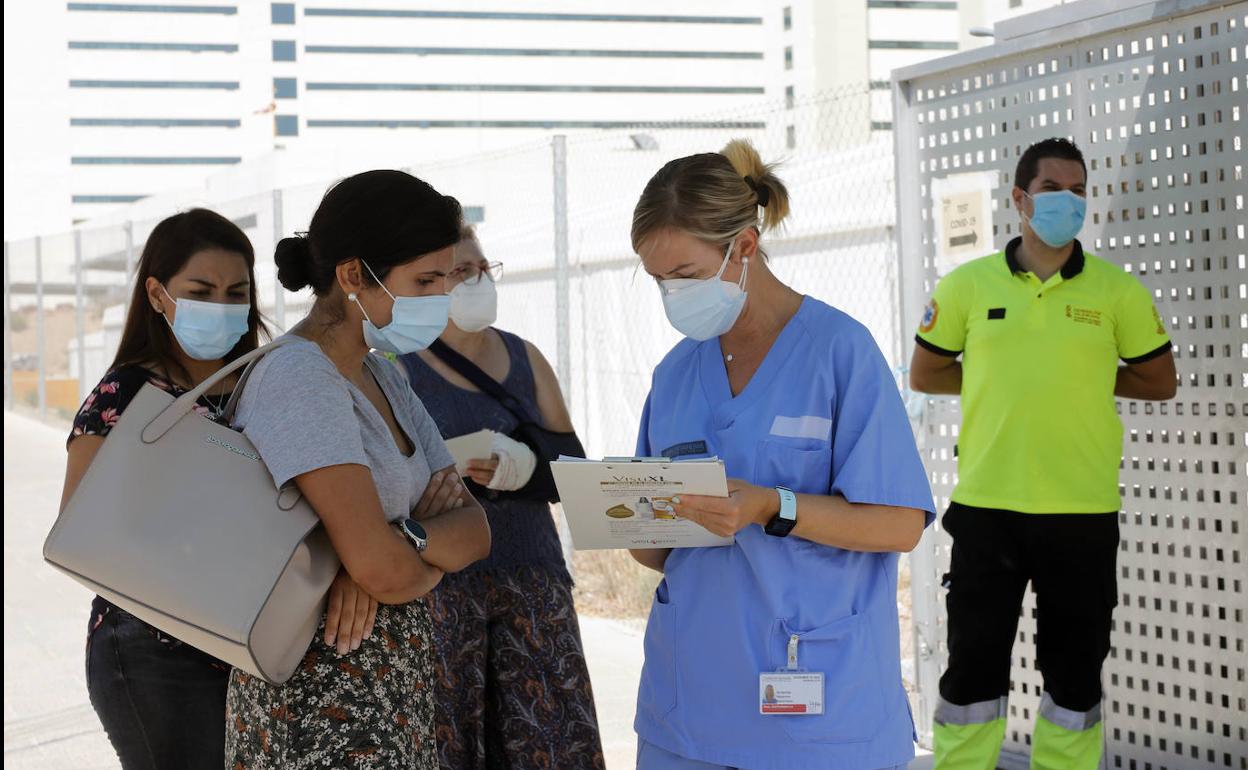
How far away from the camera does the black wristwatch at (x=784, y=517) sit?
2.55 metres

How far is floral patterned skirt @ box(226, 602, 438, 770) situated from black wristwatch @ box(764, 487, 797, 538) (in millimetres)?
713

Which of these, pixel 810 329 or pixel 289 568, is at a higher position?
pixel 810 329

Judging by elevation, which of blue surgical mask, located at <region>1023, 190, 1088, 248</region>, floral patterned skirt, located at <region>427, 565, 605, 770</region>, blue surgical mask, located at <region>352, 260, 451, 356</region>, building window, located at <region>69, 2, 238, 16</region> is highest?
building window, located at <region>69, 2, 238, 16</region>

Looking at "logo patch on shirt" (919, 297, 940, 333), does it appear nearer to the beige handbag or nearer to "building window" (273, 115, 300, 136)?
the beige handbag

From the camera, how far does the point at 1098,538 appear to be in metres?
4.46

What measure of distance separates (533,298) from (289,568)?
1044cm

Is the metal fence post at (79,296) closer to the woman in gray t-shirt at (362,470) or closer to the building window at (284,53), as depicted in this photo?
the woman in gray t-shirt at (362,470)

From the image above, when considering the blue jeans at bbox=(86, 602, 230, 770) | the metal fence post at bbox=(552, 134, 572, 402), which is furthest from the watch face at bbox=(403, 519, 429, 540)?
the metal fence post at bbox=(552, 134, 572, 402)

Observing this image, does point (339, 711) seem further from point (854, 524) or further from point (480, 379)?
point (480, 379)

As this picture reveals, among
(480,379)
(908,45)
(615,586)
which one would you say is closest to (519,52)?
(908,45)

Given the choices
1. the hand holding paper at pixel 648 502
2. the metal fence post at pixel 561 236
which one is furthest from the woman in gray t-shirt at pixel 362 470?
the metal fence post at pixel 561 236

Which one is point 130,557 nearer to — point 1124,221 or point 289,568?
point 289,568

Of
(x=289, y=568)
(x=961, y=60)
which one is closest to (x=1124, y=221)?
(x=961, y=60)

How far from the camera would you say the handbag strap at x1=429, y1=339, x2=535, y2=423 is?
4016 mm
